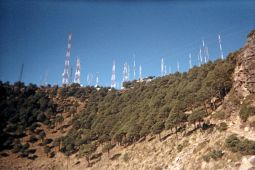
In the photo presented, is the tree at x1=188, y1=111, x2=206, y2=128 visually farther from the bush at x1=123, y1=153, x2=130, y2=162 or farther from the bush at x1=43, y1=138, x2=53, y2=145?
the bush at x1=43, y1=138, x2=53, y2=145

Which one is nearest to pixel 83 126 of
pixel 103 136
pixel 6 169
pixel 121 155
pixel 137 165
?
pixel 103 136

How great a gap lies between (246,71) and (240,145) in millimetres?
19250

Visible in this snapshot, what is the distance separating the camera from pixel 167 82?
97.6 meters

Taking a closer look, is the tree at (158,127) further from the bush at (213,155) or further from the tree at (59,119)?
the tree at (59,119)

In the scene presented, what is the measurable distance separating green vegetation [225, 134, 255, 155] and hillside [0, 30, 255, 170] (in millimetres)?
126

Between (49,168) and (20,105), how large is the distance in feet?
154

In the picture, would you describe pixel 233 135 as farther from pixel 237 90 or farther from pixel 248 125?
pixel 237 90

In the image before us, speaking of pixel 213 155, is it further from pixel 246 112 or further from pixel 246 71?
pixel 246 71

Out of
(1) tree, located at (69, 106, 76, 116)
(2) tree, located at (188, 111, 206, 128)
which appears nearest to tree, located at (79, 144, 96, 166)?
(2) tree, located at (188, 111, 206, 128)

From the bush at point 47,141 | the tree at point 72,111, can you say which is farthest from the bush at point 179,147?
the tree at point 72,111

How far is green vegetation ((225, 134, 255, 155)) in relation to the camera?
1341 inches

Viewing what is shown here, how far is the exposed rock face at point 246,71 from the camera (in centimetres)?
4678

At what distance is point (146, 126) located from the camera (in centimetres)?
6238

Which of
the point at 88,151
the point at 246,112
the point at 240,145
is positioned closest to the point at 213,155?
the point at 240,145
